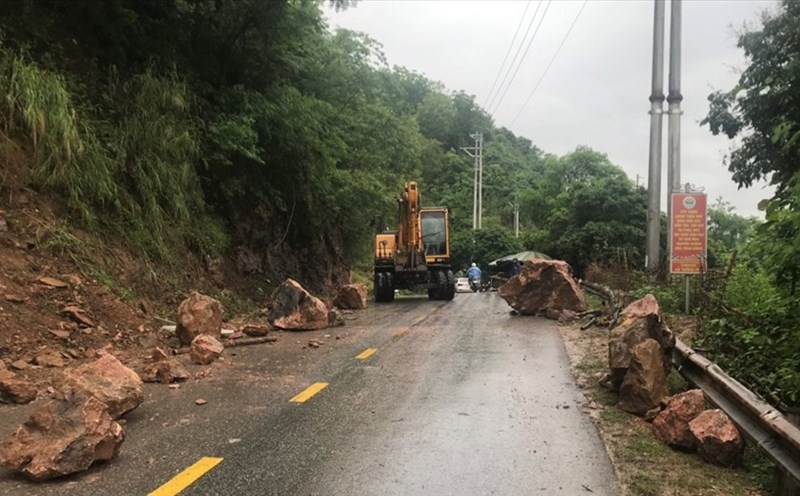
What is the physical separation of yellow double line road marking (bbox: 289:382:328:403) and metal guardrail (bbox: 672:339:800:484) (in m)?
4.04

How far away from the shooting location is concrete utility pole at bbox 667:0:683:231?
20.1 meters

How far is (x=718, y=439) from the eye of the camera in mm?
5238

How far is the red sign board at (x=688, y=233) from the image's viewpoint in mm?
13672

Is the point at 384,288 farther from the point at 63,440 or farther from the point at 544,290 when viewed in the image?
the point at 63,440

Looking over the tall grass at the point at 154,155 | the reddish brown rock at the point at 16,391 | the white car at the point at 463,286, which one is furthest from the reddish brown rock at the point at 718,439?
Answer: the white car at the point at 463,286

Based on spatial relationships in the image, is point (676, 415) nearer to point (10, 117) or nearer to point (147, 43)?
point (10, 117)

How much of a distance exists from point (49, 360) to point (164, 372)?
147 centimetres

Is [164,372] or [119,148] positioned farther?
[119,148]

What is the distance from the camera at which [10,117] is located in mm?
10781

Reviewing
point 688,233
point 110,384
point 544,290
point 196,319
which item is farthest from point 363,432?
point 544,290

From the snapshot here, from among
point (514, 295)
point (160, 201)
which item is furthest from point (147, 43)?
point (514, 295)

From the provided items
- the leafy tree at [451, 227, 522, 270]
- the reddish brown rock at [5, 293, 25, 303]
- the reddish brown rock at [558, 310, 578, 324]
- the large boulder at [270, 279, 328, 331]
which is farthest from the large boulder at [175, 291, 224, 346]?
the leafy tree at [451, 227, 522, 270]

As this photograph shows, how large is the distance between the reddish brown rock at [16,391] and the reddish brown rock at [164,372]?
1289 mm

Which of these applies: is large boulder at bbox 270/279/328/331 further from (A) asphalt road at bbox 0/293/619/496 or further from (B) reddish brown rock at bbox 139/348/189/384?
(B) reddish brown rock at bbox 139/348/189/384
